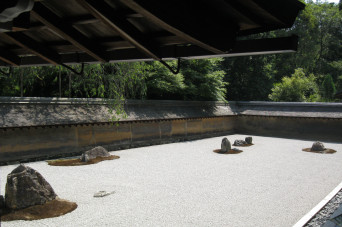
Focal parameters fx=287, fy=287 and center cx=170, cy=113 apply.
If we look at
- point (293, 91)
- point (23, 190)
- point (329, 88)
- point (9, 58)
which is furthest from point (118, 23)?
point (329, 88)

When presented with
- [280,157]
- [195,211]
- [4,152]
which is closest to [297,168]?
[280,157]

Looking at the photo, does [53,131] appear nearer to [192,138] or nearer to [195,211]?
[195,211]

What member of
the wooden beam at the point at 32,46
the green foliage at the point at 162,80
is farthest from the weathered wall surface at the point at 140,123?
the wooden beam at the point at 32,46

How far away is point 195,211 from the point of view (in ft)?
21.1

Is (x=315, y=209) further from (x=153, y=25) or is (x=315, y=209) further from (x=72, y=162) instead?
(x=72, y=162)

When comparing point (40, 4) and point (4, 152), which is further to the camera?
point (4, 152)

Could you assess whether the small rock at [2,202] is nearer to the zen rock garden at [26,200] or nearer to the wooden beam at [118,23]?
the zen rock garden at [26,200]

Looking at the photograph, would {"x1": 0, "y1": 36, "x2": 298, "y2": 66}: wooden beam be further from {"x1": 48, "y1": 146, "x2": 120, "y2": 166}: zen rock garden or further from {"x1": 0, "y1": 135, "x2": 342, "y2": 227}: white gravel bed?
{"x1": 48, "y1": 146, "x2": 120, "y2": 166}: zen rock garden

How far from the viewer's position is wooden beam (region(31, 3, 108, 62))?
9.11 feet

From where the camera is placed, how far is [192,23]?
252 cm

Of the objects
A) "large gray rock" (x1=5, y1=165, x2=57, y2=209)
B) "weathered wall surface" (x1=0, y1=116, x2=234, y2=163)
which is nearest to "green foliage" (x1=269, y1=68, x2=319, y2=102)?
"weathered wall surface" (x1=0, y1=116, x2=234, y2=163)

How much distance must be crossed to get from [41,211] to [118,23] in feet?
16.9

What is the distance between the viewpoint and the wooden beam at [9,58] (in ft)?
13.5

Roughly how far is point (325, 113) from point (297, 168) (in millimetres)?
10572
